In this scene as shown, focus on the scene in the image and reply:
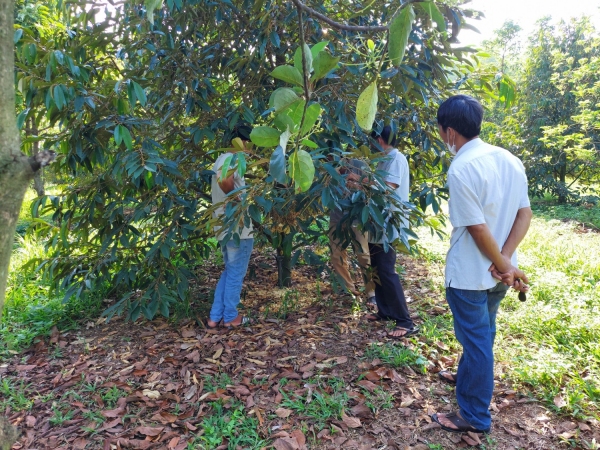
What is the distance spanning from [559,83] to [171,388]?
1025 cm

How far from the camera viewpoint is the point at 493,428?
210 centimetres

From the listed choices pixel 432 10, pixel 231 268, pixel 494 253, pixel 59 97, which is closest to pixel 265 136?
pixel 432 10

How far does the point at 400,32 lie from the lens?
0.85 meters

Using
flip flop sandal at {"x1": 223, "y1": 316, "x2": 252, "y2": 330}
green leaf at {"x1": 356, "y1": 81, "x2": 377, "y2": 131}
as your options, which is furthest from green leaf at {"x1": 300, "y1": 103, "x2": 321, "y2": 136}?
flip flop sandal at {"x1": 223, "y1": 316, "x2": 252, "y2": 330}

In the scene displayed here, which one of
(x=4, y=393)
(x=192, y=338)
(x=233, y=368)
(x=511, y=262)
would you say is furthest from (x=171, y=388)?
(x=511, y=262)

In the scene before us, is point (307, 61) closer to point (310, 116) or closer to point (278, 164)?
point (310, 116)

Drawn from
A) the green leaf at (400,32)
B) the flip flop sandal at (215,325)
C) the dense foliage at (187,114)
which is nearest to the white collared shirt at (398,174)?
the dense foliage at (187,114)

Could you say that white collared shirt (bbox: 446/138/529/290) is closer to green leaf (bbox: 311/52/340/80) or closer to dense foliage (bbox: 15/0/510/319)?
dense foliage (bbox: 15/0/510/319)

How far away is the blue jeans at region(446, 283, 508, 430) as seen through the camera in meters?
1.87

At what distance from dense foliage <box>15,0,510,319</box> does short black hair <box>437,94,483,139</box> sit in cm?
40

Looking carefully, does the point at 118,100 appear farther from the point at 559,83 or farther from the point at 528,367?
the point at 559,83

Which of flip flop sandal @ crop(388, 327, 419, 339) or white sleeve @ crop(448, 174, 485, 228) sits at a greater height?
white sleeve @ crop(448, 174, 485, 228)

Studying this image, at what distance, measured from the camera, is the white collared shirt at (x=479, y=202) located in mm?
1776

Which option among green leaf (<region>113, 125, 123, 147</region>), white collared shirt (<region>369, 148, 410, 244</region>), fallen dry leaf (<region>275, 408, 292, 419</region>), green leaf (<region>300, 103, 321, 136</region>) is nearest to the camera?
green leaf (<region>300, 103, 321, 136</region>)
